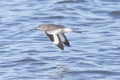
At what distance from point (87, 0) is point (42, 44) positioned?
3.98m

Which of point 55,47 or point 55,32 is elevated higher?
point 55,32

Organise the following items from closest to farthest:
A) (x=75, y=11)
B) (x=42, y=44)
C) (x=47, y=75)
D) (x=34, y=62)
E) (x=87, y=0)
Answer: (x=47, y=75) < (x=34, y=62) < (x=42, y=44) < (x=75, y=11) < (x=87, y=0)

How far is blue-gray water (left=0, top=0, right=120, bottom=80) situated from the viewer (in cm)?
1084

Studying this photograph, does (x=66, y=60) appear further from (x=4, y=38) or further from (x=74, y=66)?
(x=4, y=38)

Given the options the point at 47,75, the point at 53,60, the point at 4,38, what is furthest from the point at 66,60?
the point at 4,38

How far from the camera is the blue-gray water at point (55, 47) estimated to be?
35.6ft

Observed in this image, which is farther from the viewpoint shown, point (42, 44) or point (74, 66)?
point (42, 44)

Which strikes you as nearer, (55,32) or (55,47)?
(55,32)

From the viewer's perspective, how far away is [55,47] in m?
12.5

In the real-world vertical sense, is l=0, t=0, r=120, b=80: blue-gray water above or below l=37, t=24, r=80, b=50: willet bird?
below

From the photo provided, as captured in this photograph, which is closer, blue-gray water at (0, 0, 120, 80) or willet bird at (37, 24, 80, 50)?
willet bird at (37, 24, 80, 50)

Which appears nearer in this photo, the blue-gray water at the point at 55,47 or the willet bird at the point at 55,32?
the willet bird at the point at 55,32

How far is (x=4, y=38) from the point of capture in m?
13.2

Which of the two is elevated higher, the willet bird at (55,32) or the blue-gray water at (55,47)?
the willet bird at (55,32)
